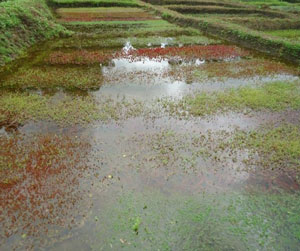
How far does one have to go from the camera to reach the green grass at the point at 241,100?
938 cm

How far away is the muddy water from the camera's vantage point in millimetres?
4934

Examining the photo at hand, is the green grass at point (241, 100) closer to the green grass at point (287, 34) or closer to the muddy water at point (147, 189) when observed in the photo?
the muddy water at point (147, 189)

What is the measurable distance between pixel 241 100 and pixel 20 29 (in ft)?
42.6

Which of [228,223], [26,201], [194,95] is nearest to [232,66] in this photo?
[194,95]

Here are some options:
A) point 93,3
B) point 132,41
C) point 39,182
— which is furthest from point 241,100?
point 93,3

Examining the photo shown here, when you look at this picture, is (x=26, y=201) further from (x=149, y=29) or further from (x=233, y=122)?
(x=149, y=29)

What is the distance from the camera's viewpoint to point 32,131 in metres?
7.84

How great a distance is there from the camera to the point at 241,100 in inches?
391

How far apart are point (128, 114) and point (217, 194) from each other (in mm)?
4129

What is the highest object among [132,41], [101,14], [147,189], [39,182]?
[39,182]

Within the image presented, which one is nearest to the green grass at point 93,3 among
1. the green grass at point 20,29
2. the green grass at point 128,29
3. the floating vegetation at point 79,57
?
the green grass at point 128,29

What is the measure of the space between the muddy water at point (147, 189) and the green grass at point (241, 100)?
1.52 ft

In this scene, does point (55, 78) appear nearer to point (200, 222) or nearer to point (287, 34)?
point (200, 222)

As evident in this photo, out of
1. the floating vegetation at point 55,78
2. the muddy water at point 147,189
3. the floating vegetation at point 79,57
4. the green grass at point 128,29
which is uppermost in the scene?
the muddy water at point 147,189
